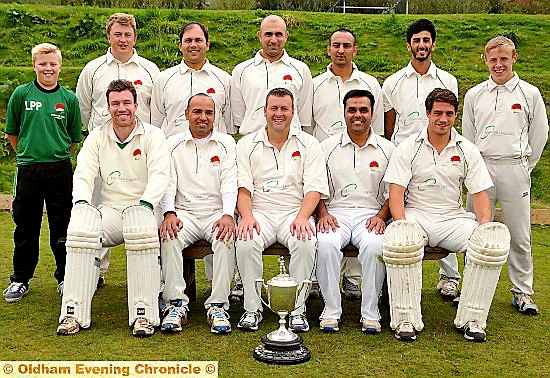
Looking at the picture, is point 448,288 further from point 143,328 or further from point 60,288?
point 60,288

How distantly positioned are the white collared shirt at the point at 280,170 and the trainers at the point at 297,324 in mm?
666

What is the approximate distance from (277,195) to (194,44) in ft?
3.79

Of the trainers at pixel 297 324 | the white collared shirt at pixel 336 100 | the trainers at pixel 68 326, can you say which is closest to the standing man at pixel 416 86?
the white collared shirt at pixel 336 100

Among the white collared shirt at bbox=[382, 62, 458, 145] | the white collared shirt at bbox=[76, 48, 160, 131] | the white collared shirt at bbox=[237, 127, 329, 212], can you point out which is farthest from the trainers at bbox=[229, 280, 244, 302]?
the white collared shirt at bbox=[382, 62, 458, 145]

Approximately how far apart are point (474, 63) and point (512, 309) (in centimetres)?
796

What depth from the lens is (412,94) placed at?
497cm

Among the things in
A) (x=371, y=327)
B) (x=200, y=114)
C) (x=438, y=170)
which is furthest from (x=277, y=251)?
(x=438, y=170)

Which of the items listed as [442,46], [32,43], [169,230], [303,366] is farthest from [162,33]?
[303,366]

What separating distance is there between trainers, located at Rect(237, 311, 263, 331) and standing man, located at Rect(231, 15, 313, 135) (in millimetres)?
1291

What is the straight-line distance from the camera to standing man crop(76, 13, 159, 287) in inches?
197

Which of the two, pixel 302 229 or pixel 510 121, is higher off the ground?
pixel 510 121

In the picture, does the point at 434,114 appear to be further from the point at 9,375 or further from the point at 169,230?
the point at 9,375

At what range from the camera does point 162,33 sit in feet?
42.8

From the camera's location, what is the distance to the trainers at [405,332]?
4109 millimetres
